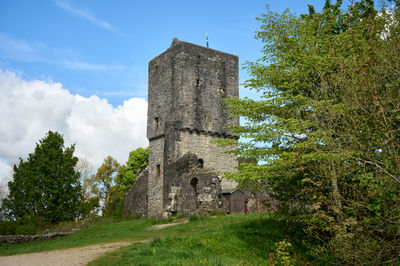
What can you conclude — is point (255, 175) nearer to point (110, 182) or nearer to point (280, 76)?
point (280, 76)

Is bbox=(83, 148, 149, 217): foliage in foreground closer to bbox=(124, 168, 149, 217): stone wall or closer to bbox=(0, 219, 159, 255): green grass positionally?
bbox=(124, 168, 149, 217): stone wall

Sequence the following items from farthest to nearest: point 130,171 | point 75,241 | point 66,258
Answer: point 130,171 → point 75,241 → point 66,258

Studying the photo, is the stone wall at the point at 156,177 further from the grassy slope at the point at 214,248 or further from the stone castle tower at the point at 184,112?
the grassy slope at the point at 214,248

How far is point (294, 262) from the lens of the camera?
1017 centimetres

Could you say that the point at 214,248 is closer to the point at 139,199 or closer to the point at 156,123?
the point at 156,123

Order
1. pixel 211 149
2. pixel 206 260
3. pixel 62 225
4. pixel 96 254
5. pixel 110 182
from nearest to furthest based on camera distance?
pixel 206 260
pixel 96 254
pixel 62 225
pixel 211 149
pixel 110 182

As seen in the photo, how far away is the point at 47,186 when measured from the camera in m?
25.9

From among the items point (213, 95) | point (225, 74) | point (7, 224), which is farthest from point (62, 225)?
point (225, 74)

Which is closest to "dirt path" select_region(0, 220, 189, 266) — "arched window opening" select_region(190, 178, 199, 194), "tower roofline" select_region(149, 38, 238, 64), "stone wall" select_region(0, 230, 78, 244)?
"stone wall" select_region(0, 230, 78, 244)

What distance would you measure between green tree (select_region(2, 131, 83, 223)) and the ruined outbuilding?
577cm

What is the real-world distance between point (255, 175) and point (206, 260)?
112 inches

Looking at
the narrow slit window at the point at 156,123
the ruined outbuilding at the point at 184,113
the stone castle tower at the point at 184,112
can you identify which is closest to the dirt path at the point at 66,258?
the ruined outbuilding at the point at 184,113

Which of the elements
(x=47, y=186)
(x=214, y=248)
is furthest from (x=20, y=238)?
(x=214, y=248)

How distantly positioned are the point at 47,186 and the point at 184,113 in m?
11.1
